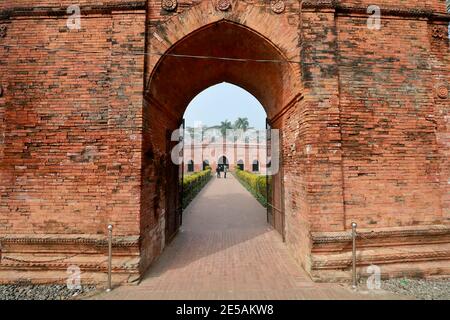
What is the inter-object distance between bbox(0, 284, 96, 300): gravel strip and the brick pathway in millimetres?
515

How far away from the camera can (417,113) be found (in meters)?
4.97

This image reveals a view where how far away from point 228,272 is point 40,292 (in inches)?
135

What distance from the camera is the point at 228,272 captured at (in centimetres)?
487

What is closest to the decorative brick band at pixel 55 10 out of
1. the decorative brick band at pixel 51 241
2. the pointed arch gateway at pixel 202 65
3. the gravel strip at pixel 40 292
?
the pointed arch gateway at pixel 202 65

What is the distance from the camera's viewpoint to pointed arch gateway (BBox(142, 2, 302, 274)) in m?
4.92

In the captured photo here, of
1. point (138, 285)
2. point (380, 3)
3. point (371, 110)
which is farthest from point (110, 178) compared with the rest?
point (380, 3)

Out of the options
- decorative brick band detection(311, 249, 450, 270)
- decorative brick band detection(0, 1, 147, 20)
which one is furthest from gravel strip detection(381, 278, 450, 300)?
decorative brick band detection(0, 1, 147, 20)

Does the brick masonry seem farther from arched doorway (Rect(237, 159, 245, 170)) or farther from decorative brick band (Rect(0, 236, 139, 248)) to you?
arched doorway (Rect(237, 159, 245, 170))

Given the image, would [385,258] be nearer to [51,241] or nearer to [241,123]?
[51,241]

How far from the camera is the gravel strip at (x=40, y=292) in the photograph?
13.0 feet

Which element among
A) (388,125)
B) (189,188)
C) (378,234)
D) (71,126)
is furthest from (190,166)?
(378,234)

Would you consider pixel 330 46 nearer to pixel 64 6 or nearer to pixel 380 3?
pixel 380 3
